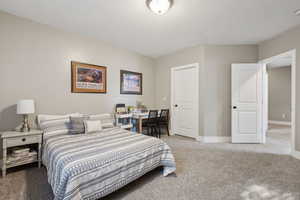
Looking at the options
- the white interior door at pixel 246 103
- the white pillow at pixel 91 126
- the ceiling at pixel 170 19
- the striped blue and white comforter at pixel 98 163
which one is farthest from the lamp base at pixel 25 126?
the white interior door at pixel 246 103

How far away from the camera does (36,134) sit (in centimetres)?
224

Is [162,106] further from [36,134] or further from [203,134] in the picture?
[36,134]

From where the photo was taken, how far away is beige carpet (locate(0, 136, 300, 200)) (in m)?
1.64

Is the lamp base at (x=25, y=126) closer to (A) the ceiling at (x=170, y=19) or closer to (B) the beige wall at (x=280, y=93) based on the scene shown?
(A) the ceiling at (x=170, y=19)

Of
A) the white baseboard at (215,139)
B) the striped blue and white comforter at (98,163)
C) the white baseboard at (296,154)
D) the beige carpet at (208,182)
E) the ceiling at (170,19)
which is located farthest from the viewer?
the white baseboard at (215,139)

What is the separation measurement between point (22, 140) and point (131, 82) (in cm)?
270

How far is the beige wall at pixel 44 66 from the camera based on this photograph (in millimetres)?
2346

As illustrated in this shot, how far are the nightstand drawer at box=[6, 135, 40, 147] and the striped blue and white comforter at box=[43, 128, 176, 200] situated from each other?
0.72ft

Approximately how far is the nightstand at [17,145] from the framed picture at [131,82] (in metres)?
2.16

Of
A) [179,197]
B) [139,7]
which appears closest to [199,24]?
[139,7]

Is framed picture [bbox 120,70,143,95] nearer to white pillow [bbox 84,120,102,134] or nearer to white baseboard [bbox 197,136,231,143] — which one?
white pillow [bbox 84,120,102,134]

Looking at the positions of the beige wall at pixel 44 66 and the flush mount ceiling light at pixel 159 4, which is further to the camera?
the beige wall at pixel 44 66

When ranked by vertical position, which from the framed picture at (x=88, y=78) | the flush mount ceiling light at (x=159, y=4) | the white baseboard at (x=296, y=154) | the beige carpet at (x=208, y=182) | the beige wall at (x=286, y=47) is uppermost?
the flush mount ceiling light at (x=159, y=4)

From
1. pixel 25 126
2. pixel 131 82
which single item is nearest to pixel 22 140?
pixel 25 126
